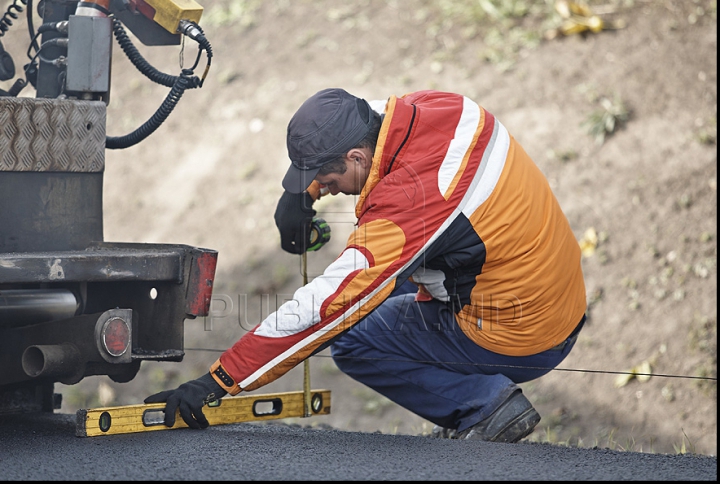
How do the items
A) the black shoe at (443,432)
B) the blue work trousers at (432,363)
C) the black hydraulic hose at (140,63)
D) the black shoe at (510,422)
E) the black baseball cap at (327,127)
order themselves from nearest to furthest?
1. the black baseball cap at (327,127)
2. the black shoe at (510,422)
3. the blue work trousers at (432,363)
4. the black hydraulic hose at (140,63)
5. the black shoe at (443,432)

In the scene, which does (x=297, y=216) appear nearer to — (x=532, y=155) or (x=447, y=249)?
(x=447, y=249)

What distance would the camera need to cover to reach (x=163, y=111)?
3670mm

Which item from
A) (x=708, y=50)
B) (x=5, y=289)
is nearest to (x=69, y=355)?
(x=5, y=289)

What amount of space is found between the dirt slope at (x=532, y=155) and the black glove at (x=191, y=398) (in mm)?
1923

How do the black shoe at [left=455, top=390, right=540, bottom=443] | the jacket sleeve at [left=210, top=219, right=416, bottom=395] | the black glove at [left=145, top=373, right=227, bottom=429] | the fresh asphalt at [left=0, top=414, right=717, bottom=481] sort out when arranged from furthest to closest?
the black shoe at [left=455, top=390, right=540, bottom=443], the black glove at [left=145, top=373, right=227, bottom=429], the jacket sleeve at [left=210, top=219, right=416, bottom=395], the fresh asphalt at [left=0, top=414, right=717, bottom=481]

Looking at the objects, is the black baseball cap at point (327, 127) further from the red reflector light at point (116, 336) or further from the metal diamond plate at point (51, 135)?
the red reflector light at point (116, 336)

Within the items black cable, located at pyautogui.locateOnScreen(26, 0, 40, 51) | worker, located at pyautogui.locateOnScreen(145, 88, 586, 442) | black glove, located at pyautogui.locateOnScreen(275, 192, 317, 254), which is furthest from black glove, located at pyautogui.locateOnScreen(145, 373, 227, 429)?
black cable, located at pyautogui.locateOnScreen(26, 0, 40, 51)

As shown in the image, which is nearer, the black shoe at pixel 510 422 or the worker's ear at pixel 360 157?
the worker's ear at pixel 360 157

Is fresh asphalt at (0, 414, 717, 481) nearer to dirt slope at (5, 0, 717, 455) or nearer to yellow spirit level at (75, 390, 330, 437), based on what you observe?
yellow spirit level at (75, 390, 330, 437)

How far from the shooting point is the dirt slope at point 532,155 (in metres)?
5.58

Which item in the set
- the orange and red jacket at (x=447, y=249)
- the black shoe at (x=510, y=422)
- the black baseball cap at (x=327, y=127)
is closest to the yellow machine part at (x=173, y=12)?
the black baseball cap at (x=327, y=127)

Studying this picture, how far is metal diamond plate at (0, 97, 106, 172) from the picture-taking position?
3.01 m

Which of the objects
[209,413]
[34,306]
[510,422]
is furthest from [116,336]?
[510,422]

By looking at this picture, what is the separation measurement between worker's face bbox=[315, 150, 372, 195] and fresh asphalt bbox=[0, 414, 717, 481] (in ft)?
3.26
